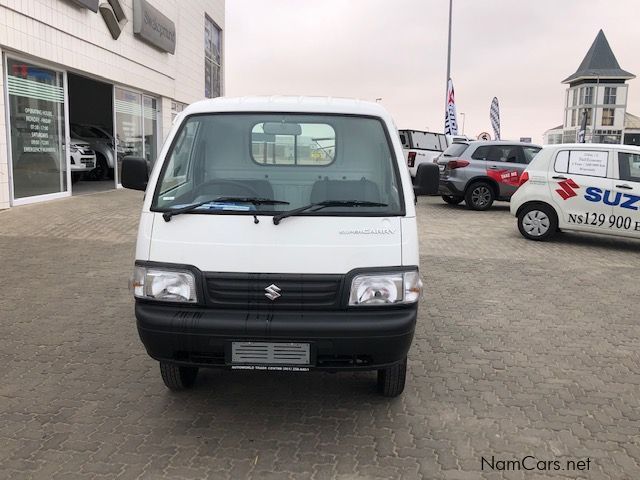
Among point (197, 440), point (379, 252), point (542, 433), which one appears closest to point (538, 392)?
point (542, 433)

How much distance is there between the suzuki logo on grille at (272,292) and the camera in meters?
3.30

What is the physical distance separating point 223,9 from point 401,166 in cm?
3007

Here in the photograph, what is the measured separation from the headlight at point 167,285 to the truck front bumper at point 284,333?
0.18 ft

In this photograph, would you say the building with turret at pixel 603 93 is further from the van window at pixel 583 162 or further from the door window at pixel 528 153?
the van window at pixel 583 162

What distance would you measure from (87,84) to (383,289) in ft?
58.9

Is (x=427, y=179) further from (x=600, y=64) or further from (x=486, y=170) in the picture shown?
(x=600, y=64)

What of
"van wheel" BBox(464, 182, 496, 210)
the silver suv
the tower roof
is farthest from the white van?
the tower roof

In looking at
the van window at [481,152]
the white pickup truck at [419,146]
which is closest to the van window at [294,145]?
the van window at [481,152]

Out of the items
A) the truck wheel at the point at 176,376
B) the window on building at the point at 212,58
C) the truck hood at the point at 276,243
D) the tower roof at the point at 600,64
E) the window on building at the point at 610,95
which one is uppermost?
the tower roof at the point at 600,64

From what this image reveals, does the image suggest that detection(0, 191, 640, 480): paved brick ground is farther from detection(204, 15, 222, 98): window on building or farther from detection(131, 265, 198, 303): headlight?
detection(204, 15, 222, 98): window on building

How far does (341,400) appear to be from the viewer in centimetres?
397

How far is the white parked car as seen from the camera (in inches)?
668

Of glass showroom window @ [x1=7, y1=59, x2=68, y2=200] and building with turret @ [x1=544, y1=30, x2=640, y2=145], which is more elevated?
building with turret @ [x1=544, y1=30, x2=640, y2=145]

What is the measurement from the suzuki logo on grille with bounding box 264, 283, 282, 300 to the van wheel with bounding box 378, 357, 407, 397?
935 millimetres
